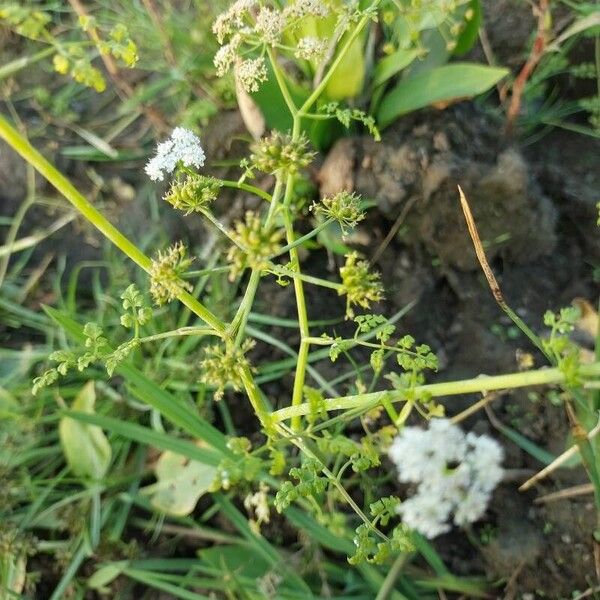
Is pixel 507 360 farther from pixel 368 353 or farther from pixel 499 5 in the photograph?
pixel 499 5

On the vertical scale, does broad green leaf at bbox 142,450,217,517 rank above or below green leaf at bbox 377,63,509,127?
below

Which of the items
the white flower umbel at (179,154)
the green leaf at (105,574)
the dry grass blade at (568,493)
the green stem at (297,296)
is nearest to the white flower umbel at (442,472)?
the green stem at (297,296)

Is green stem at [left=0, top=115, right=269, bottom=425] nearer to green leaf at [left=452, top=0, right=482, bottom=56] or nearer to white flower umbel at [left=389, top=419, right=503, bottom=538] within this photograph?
white flower umbel at [left=389, top=419, right=503, bottom=538]

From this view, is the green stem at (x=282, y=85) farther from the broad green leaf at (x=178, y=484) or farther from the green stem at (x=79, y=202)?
the broad green leaf at (x=178, y=484)

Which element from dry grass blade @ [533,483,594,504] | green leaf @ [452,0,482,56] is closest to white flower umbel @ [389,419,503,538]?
dry grass blade @ [533,483,594,504]

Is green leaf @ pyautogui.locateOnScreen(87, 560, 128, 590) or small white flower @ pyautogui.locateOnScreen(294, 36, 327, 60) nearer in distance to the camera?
small white flower @ pyautogui.locateOnScreen(294, 36, 327, 60)

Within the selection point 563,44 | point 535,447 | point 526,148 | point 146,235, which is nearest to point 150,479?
point 146,235

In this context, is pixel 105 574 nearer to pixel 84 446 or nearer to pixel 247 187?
pixel 84 446
